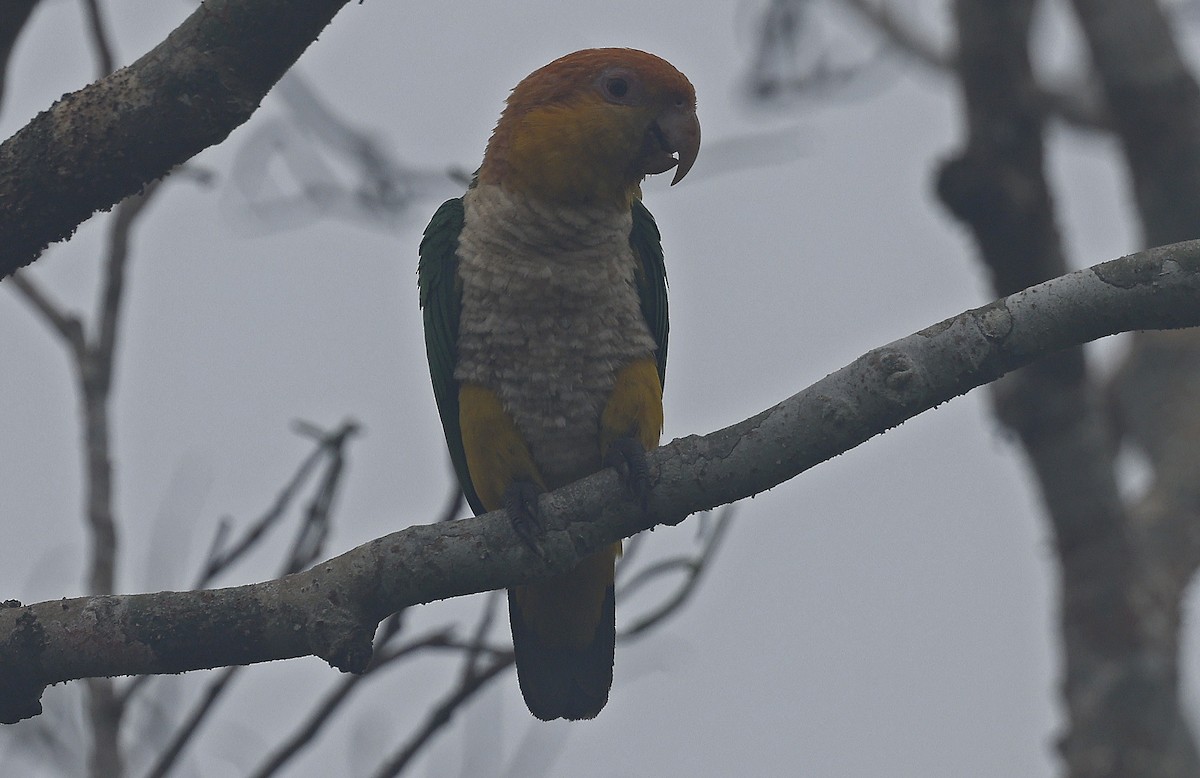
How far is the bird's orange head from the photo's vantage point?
428cm

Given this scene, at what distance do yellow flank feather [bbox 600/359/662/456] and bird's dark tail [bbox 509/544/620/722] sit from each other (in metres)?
0.54

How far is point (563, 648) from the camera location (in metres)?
4.55

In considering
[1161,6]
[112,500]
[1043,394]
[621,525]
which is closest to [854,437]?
[621,525]

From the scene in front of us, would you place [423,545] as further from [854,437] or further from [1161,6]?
[1161,6]

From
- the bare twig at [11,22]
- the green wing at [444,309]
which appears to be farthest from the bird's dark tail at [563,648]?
the bare twig at [11,22]

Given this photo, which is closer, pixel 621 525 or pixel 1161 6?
pixel 621 525

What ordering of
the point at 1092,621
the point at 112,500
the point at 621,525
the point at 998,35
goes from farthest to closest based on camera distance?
the point at 1092,621 < the point at 998,35 < the point at 112,500 < the point at 621,525

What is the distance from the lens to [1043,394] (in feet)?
18.6

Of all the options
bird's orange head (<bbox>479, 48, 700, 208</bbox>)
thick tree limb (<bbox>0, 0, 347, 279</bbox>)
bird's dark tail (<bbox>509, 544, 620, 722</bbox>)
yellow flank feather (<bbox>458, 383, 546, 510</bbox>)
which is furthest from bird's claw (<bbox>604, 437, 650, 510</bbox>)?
thick tree limb (<bbox>0, 0, 347, 279</bbox>)

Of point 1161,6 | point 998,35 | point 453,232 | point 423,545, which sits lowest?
point 423,545

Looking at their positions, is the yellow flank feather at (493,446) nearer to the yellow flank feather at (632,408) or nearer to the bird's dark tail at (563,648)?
the yellow flank feather at (632,408)

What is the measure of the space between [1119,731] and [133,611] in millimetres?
4494

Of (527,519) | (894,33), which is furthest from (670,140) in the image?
(894,33)

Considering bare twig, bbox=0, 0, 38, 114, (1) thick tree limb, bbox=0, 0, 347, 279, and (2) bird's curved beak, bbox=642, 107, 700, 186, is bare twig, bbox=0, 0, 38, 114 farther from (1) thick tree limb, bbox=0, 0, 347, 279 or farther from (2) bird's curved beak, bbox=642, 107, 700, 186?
(2) bird's curved beak, bbox=642, 107, 700, 186
